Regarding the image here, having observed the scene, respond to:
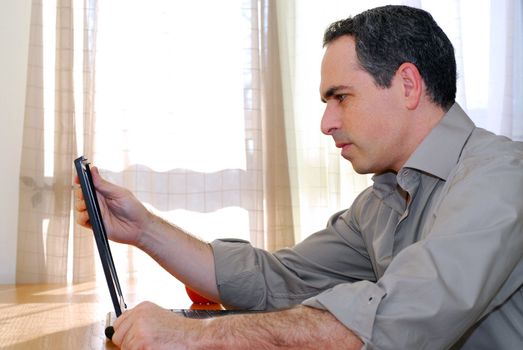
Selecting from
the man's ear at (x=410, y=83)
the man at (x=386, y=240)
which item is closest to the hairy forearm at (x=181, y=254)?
the man at (x=386, y=240)

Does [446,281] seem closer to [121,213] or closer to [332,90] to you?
[332,90]

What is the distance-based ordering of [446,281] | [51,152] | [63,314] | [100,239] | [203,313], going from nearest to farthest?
1. [446,281]
2. [100,239]
3. [203,313]
4. [63,314]
5. [51,152]

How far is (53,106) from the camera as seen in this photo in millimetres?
2904

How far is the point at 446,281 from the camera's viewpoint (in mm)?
1001

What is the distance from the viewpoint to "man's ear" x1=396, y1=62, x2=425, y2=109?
1467mm

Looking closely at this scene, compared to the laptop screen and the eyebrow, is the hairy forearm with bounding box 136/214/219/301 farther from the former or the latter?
the eyebrow

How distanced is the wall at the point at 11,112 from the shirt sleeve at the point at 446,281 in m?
2.11

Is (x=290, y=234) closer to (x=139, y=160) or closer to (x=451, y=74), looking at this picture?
(x=139, y=160)

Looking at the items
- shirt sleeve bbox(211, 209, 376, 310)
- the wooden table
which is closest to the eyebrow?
shirt sleeve bbox(211, 209, 376, 310)

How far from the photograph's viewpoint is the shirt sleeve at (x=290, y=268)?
1.58 metres

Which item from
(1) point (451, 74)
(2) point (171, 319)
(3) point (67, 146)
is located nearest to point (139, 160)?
(3) point (67, 146)

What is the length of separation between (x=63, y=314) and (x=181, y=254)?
265mm

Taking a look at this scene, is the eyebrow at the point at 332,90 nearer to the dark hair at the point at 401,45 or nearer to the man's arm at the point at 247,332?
the dark hair at the point at 401,45

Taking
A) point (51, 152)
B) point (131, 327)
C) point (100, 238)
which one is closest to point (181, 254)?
point (100, 238)
